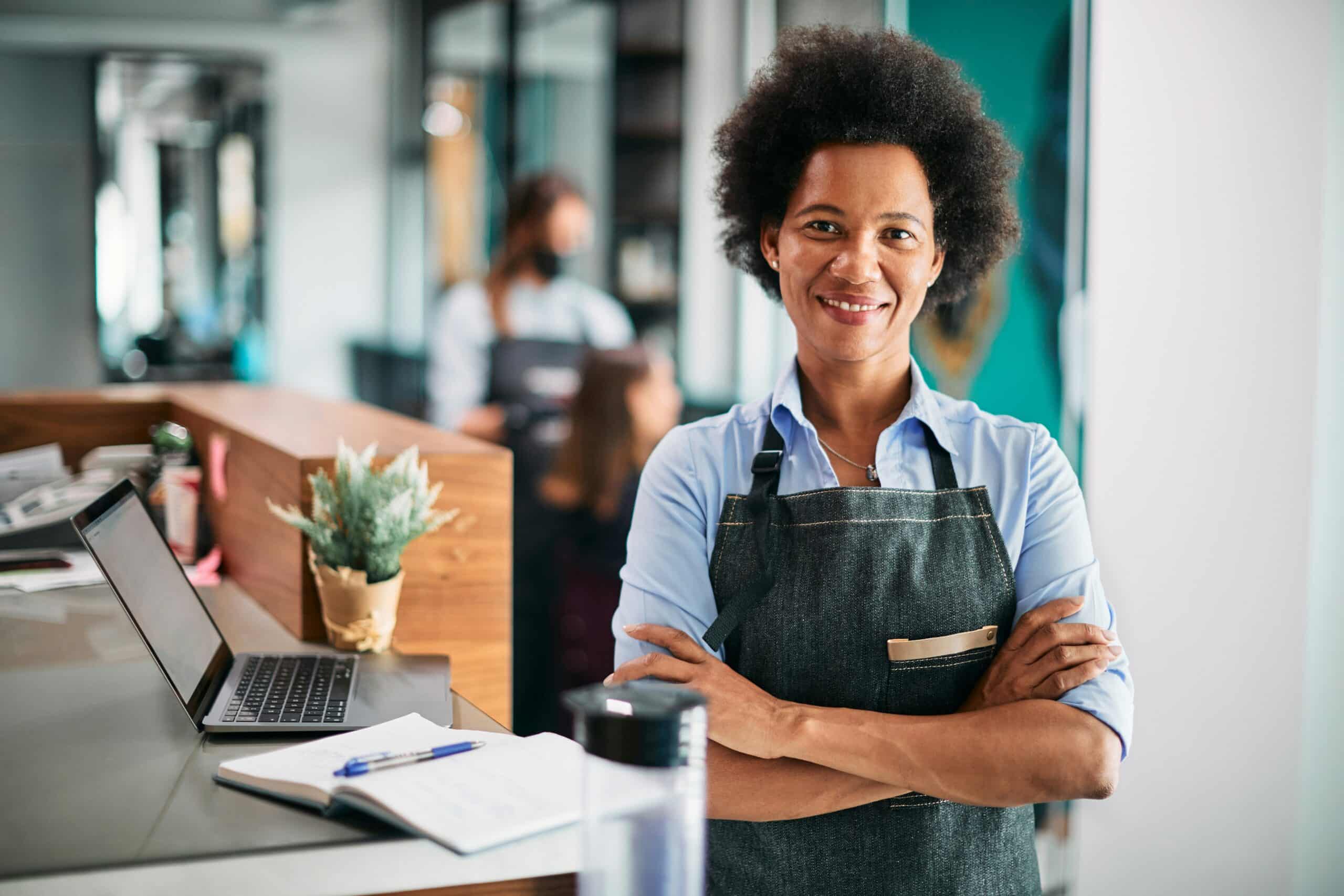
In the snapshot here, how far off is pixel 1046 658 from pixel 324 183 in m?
8.33

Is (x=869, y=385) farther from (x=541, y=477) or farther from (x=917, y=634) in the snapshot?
(x=541, y=477)

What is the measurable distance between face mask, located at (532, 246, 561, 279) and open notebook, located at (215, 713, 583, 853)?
3.59 metres

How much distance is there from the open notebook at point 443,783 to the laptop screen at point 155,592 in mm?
245

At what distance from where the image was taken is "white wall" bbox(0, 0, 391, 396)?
8.74 m

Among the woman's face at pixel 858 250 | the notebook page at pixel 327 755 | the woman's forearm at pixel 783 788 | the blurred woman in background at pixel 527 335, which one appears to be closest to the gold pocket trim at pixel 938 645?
the woman's forearm at pixel 783 788

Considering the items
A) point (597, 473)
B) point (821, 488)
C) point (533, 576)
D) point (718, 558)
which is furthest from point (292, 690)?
point (533, 576)

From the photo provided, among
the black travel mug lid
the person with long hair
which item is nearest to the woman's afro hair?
the black travel mug lid

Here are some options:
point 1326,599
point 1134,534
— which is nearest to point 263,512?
point 1134,534

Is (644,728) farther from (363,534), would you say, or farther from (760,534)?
(363,534)

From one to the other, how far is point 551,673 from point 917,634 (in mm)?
2680

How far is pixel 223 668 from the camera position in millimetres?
1785

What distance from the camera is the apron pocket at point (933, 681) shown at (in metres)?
1.48

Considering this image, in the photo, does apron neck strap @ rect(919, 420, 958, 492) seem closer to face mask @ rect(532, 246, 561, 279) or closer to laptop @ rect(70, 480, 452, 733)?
laptop @ rect(70, 480, 452, 733)

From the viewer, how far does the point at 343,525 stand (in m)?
1.95
